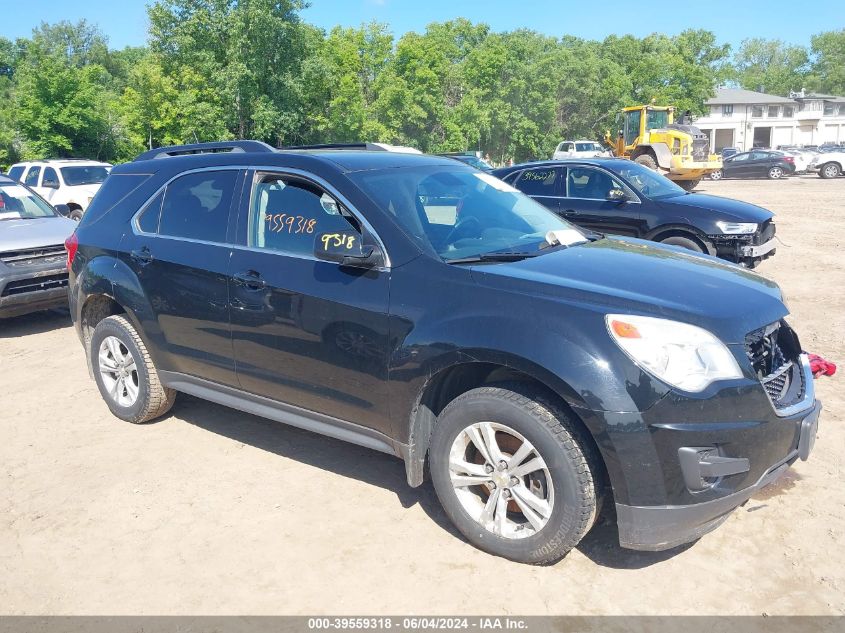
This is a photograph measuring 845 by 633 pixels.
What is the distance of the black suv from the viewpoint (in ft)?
9.84

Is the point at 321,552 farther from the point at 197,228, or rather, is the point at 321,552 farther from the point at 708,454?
the point at 197,228

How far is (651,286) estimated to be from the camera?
3.36 meters

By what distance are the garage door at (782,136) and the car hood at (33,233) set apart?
278ft

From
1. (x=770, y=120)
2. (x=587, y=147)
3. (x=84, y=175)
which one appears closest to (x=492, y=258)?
(x=84, y=175)

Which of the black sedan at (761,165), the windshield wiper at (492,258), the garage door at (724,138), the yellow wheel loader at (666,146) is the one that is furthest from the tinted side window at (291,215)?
the garage door at (724,138)

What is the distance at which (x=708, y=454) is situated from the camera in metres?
2.97

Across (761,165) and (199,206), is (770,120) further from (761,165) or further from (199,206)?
(199,206)

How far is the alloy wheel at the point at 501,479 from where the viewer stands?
324cm

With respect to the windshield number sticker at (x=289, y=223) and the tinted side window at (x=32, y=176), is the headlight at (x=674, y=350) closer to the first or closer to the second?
the windshield number sticker at (x=289, y=223)

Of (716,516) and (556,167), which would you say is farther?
(556,167)

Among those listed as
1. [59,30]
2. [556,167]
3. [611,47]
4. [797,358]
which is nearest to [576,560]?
[797,358]

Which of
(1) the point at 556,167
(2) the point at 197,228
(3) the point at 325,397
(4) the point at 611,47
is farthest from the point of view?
(4) the point at 611,47

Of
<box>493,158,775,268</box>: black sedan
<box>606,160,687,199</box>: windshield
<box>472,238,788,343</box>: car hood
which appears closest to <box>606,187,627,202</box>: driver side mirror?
<box>493,158,775,268</box>: black sedan

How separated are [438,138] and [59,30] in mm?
69210
